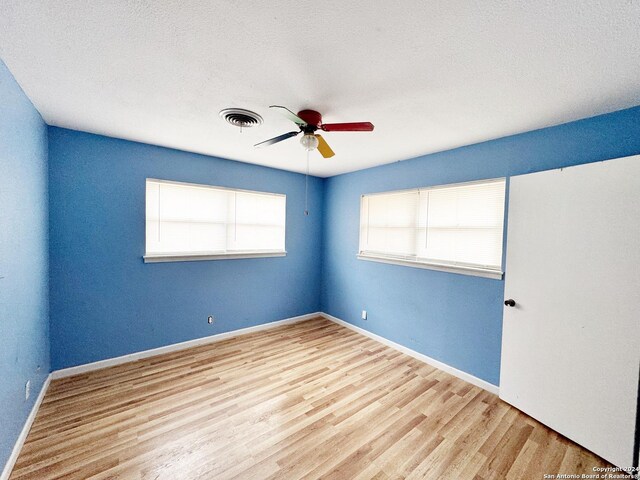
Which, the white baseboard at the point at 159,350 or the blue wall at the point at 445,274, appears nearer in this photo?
Result: the blue wall at the point at 445,274

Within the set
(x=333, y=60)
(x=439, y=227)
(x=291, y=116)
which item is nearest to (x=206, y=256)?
(x=291, y=116)

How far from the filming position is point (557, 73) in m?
1.49

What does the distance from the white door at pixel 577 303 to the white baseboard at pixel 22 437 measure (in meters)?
3.71

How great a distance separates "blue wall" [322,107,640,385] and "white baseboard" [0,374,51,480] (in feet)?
11.5

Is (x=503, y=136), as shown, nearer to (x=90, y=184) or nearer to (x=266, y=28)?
(x=266, y=28)

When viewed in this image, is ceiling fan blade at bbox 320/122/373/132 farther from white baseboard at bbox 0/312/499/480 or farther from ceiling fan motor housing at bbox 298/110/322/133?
white baseboard at bbox 0/312/499/480

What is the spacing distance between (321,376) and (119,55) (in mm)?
3084

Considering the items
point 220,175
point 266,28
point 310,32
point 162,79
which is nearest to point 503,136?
point 310,32

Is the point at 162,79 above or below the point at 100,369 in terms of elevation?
above

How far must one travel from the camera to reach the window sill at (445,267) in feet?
8.30

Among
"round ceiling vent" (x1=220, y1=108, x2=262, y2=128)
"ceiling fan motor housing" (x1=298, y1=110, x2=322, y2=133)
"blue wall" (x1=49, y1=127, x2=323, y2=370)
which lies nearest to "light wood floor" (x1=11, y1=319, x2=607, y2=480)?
"blue wall" (x1=49, y1=127, x2=323, y2=370)

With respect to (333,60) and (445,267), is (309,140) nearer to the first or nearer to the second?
(333,60)

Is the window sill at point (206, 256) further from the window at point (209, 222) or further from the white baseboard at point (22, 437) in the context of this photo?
the white baseboard at point (22, 437)

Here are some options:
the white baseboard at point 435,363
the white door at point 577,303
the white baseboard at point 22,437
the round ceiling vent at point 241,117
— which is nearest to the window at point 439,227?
the white door at point 577,303
